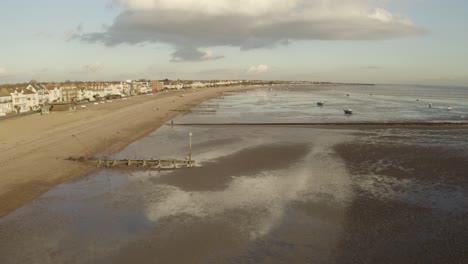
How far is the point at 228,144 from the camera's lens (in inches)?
1811

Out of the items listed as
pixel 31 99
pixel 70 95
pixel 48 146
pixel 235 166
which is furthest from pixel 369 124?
pixel 70 95

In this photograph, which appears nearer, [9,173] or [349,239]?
[349,239]

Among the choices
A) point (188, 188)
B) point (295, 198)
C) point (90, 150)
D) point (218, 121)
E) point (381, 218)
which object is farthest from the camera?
point (218, 121)

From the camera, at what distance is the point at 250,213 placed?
2275 centimetres

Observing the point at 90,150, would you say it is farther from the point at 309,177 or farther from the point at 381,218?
the point at 381,218

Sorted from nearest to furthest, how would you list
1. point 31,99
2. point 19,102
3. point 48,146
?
point 48,146 < point 19,102 < point 31,99

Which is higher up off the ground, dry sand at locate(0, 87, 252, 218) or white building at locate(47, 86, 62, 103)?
white building at locate(47, 86, 62, 103)

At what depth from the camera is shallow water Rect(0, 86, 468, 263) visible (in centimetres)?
1770

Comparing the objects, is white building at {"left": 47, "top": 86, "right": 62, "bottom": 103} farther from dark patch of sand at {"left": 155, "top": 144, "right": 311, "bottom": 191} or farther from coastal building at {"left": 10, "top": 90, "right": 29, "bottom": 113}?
dark patch of sand at {"left": 155, "top": 144, "right": 311, "bottom": 191}

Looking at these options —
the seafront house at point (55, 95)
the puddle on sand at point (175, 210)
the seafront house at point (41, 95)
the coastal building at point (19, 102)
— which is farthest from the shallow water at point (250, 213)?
the seafront house at point (55, 95)

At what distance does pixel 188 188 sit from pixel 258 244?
10.4 meters

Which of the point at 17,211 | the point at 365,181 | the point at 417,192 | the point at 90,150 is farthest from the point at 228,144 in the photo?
the point at 17,211

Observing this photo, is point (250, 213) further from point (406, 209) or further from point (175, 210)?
point (406, 209)

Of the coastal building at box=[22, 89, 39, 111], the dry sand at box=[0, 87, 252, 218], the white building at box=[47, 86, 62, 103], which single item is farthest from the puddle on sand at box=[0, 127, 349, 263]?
the white building at box=[47, 86, 62, 103]
